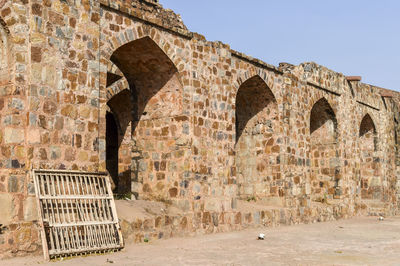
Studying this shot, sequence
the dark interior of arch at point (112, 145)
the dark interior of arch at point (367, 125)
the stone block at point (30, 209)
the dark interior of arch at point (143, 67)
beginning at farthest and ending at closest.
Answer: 1. the dark interior of arch at point (367, 125)
2. the dark interior of arch at point (112, 145)
3. the dark interior of arch at point (143, 67)
4. the stone block at point (30, 209)

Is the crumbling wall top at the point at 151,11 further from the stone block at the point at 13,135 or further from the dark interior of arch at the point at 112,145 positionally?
the dark interior of arch at the point at 112,145

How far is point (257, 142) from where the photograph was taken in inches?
479

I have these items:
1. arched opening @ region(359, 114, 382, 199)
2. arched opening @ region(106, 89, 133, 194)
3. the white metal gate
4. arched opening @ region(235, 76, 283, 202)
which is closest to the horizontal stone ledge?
arched opening @ region(359, 114, 382, 199)

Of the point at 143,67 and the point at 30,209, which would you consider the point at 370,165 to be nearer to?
the point at 143,67

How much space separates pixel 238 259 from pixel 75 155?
2759 millimetres

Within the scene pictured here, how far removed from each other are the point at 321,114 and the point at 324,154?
48.8 inches

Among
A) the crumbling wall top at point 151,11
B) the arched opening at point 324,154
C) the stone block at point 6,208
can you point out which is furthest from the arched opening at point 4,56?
the arched opening at point 324,154

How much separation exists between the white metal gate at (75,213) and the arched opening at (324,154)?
349 inches

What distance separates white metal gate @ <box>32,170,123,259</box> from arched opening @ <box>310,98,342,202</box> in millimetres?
8861

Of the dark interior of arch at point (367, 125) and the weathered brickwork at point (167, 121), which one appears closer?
the weathered brickwork at point (167, 121)

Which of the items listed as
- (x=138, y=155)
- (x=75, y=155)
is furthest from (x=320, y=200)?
(x=75, y=155)

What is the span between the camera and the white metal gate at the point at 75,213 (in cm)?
612

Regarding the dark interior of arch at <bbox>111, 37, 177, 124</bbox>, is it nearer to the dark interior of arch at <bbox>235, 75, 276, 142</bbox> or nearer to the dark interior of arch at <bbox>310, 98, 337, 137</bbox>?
the dark interior of arch at <bbox>235, 75, 276, 142</bbox>

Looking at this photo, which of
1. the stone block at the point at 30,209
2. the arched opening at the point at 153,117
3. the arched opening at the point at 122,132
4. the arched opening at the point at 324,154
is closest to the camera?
the stone block at the point at 30,209
